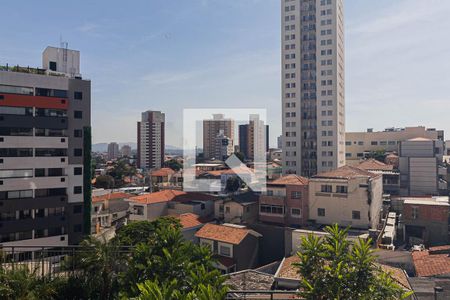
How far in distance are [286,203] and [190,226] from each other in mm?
7598

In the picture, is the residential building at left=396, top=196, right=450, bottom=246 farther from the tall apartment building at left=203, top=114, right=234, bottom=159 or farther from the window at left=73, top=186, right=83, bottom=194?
the tall apartment building at left=203, top=114, right=234, bottom=159

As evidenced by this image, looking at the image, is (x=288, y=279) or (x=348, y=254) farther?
(x=288, y=279)

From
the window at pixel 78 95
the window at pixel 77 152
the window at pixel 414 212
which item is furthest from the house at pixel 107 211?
the window at pixel 414 212

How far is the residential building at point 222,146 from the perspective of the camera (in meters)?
85.8

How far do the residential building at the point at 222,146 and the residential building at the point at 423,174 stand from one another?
167 feet

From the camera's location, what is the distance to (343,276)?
7.23 metres

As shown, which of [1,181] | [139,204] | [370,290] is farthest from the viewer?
[139,204]

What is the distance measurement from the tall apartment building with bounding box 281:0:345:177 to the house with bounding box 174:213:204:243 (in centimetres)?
2578

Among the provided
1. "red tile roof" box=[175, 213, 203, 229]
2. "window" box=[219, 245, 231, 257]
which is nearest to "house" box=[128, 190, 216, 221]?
"red tile roof" box=[175, 213, 203, 229]

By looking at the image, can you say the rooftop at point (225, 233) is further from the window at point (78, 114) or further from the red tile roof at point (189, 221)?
the window at point (78, 114)

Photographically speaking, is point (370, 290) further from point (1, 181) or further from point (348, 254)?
point (1, 181)

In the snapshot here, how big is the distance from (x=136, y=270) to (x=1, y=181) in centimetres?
1805

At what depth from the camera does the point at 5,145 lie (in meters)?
21.9

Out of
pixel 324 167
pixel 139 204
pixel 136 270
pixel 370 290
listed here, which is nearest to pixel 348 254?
pixel 370 290
